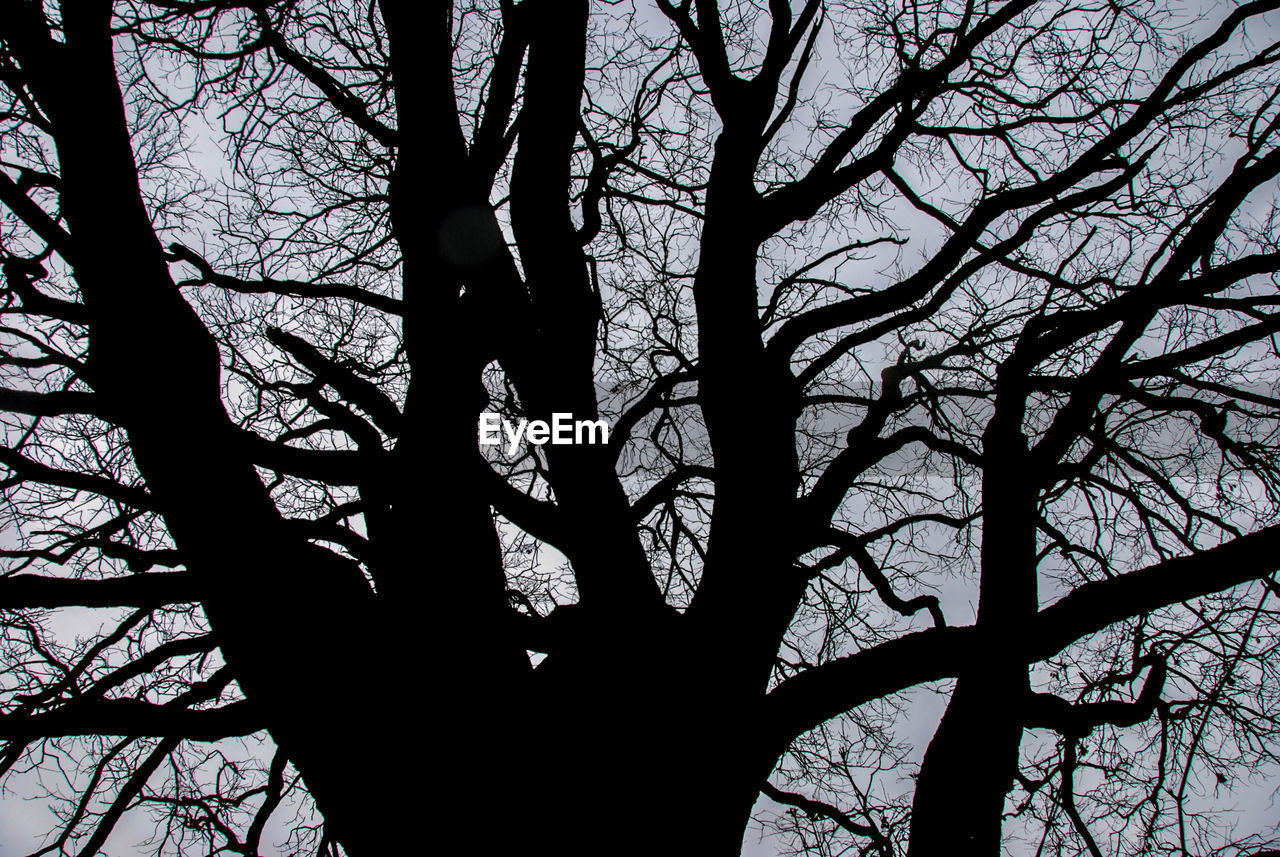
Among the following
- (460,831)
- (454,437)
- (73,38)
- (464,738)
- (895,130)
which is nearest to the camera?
(460,831)

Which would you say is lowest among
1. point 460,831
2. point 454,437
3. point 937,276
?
point 460,831

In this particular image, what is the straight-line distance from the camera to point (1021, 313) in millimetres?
4238

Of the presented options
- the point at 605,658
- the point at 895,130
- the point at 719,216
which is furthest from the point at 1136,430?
the point at 605,658

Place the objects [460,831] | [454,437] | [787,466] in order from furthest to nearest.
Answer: [787,466] < [454,437] < [460,831]

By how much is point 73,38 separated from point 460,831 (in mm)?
2913

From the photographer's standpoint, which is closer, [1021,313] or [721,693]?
[721,693]

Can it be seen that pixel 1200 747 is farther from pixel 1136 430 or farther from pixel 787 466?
pixel 787 466

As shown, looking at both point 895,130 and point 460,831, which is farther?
point 895,130

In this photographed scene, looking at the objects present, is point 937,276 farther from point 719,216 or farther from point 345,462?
point 345,462

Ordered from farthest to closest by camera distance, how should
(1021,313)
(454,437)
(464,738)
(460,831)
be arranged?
1. (1021,313)
2. (454,437)
3. (464,738)
4. (460,831)

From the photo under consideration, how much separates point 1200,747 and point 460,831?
3.91 metres

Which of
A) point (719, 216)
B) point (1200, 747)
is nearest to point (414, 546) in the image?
point (719, 216)

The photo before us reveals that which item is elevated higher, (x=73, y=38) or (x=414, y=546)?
(x=73, y=38)

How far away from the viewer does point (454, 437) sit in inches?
109
